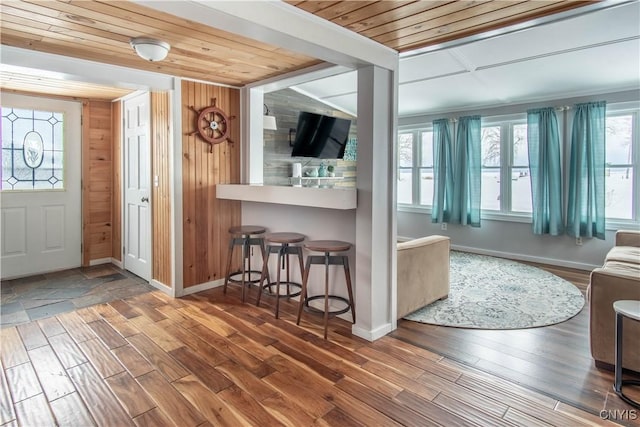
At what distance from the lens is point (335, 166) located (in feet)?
21.1

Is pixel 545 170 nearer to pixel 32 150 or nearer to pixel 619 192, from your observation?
pixel 619 192

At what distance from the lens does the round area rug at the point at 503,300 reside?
3158 mm

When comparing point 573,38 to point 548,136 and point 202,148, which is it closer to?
point 548,136

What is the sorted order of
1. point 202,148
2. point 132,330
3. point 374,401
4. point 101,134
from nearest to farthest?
point 374,401, point 132,330, point 202,148, point 101,134

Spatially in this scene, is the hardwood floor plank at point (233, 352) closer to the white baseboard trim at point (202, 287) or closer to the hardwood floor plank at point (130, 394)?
the hardwood floor plank at point (130, 394)

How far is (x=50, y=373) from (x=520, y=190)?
5.89 metres

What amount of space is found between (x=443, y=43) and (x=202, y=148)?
8.14 feet

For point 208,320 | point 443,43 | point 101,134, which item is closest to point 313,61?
point 443,43

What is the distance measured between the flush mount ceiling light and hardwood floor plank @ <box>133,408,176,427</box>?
7.62ft

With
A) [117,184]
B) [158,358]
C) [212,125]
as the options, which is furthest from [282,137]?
[158,358]

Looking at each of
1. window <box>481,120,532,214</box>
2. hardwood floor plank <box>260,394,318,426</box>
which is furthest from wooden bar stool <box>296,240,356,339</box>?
window <box>481,120,532,214</box>

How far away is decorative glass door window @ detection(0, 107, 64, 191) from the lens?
13.9 ft

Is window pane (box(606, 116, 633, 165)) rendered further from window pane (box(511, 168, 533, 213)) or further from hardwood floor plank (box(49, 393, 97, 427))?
hardwood floor plank (box(49, 393, 97, 427))

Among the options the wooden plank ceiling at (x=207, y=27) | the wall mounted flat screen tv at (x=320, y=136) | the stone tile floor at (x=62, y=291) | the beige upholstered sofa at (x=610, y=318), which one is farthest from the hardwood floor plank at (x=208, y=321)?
the wall mounted flat screen tv at (x=320, y=136)
